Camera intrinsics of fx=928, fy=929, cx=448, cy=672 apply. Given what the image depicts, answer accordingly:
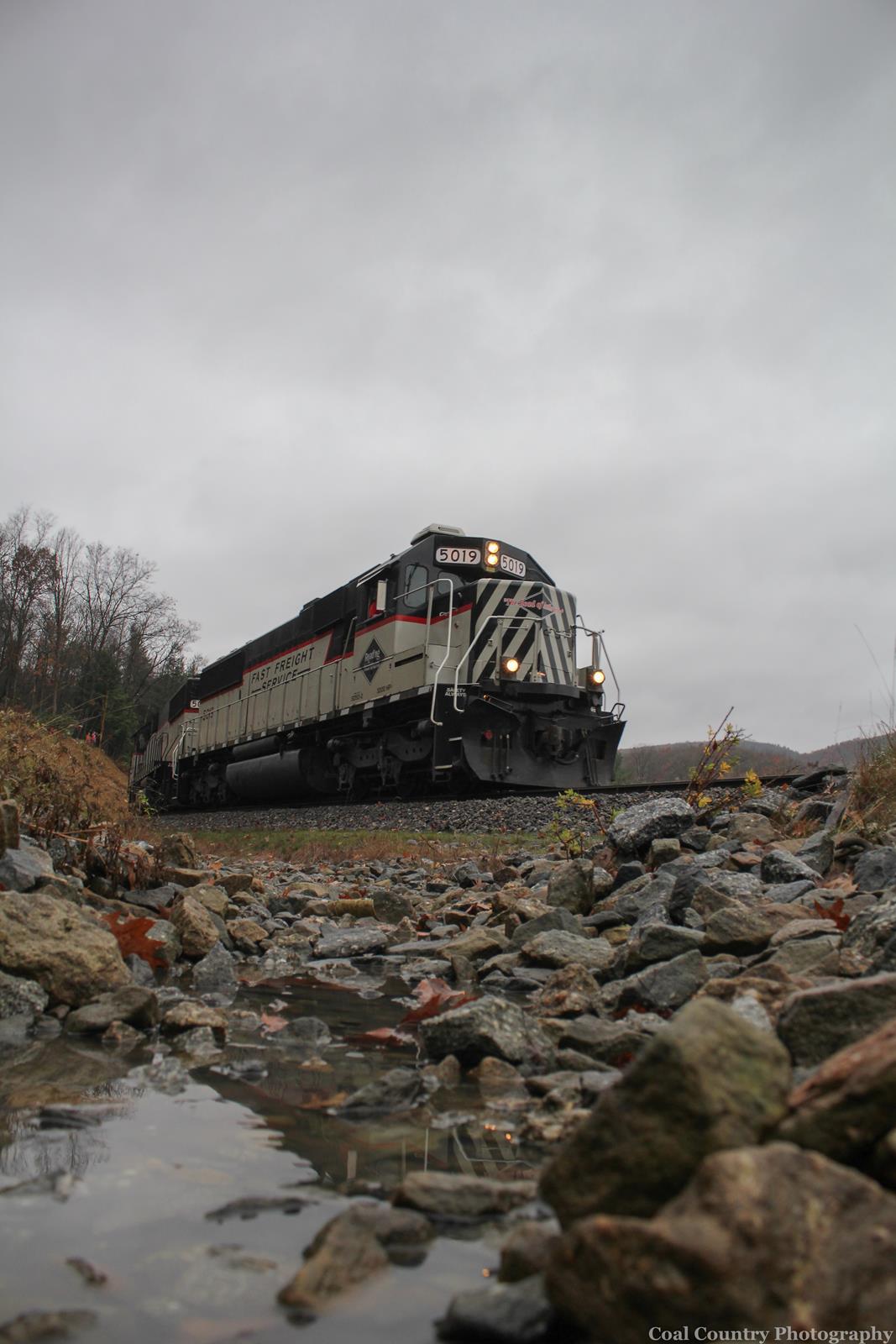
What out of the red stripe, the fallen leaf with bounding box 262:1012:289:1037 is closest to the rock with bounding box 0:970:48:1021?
the fallen leaf with bounding box 262:1012:289:1037

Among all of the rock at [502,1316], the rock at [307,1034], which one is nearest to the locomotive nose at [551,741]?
the rock at [307,1034]

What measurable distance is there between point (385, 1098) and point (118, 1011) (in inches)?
45.9

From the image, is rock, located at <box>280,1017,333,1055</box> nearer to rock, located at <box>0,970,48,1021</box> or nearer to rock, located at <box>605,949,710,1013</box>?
rock, located at <box>0,970,48,1021</box>

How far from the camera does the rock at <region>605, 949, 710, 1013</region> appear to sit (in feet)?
10.5

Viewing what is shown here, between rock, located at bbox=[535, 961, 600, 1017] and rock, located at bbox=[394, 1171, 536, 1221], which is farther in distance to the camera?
rock, located at bbox=[535, 961, 600, 1017]

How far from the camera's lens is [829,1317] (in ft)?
3.59

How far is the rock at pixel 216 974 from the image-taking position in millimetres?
3967

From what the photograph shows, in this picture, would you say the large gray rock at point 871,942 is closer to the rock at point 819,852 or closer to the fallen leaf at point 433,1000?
the fallen leaf at point 433,1000

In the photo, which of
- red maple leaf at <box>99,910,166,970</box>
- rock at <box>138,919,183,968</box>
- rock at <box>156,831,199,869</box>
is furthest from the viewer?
rock at <box>156,831,199,869</box>

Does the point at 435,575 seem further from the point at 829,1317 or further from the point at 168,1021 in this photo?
the point at 829,1317

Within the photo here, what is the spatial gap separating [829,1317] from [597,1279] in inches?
10.8

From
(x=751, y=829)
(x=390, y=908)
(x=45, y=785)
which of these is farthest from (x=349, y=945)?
(x=751, y=829)

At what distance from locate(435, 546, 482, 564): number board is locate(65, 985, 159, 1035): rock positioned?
449 inches

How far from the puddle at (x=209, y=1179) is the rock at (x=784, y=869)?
2540 millimetres
